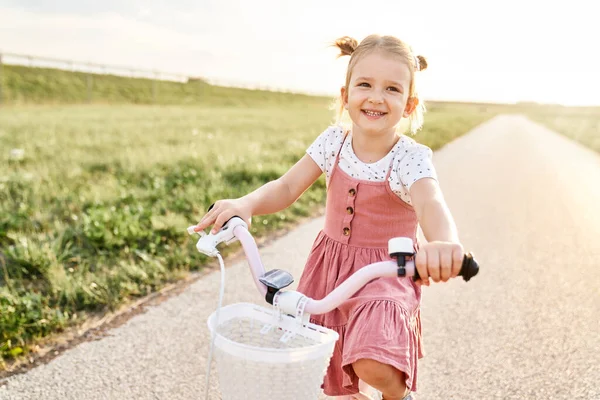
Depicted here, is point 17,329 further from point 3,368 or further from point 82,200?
point 82,200

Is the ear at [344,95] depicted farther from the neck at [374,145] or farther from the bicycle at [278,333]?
the bicycle at [278,333]

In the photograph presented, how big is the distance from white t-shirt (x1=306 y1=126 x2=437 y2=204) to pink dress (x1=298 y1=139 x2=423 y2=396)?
0.03 metres

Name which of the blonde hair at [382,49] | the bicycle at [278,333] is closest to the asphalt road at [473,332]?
the bicycle at [278,333]

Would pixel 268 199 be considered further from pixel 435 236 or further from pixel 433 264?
pixel 433 264

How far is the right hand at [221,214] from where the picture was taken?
7.26 feet

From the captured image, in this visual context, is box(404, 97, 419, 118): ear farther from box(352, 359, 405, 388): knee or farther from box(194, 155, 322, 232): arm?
box(352, 359, 405, 388): knee

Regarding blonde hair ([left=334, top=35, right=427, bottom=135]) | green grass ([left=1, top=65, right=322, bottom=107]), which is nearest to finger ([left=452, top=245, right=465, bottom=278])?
blonde hair ([left=334, top=35, right=427, bottom=135])

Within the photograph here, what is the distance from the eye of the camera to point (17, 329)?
10.3ft

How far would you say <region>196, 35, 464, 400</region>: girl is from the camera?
6.89 feet

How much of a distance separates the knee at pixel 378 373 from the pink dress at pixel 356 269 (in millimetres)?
33

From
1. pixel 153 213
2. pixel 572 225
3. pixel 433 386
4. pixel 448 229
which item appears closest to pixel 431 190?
pixel 448 229

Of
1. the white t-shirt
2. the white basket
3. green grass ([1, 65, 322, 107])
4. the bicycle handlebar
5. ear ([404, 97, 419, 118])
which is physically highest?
ear ([404, 97, 419, 118])

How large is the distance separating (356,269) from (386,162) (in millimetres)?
451

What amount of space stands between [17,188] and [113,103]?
29.2m
